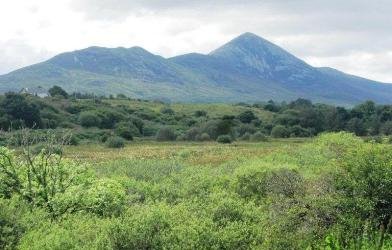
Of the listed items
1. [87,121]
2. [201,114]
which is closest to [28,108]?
[87,121]

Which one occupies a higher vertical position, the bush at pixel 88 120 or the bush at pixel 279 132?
the bush at pixel 88 120

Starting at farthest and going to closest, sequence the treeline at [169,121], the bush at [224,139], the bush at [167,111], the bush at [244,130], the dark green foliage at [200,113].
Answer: the dark green foliage at [200,113], the bush at [167,111], the bush at [244,130], the treeline at [169,121], the bush at [224,139]

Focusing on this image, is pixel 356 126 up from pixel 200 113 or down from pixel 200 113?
down

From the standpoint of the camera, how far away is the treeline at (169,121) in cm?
10394

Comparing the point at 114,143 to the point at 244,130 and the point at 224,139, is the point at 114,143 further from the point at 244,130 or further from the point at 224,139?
the point at 244,130

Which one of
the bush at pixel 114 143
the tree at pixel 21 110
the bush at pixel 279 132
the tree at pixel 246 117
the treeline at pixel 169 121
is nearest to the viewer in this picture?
the bush at pixel 114 143

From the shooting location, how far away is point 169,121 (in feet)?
422

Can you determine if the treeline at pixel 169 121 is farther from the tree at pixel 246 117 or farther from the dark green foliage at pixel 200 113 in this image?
the dark green foliage at pixel 200 113

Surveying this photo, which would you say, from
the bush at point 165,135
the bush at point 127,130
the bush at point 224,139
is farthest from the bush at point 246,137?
the bush at point 127,130

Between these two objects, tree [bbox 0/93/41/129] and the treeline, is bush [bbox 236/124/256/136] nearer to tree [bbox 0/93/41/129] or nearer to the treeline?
the treeline

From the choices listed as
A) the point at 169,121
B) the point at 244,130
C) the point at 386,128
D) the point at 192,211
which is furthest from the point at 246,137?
the point at 192,211

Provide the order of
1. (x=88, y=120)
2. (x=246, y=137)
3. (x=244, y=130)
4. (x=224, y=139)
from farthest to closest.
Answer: (x=244, y=130)
(x=88, y=120)
(x=246, y=137)
(x=224, y=139)

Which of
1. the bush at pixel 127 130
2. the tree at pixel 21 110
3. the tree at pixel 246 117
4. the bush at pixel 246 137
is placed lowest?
the bush at pixel 246 137

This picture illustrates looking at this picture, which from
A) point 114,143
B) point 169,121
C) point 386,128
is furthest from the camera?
point 169,121
